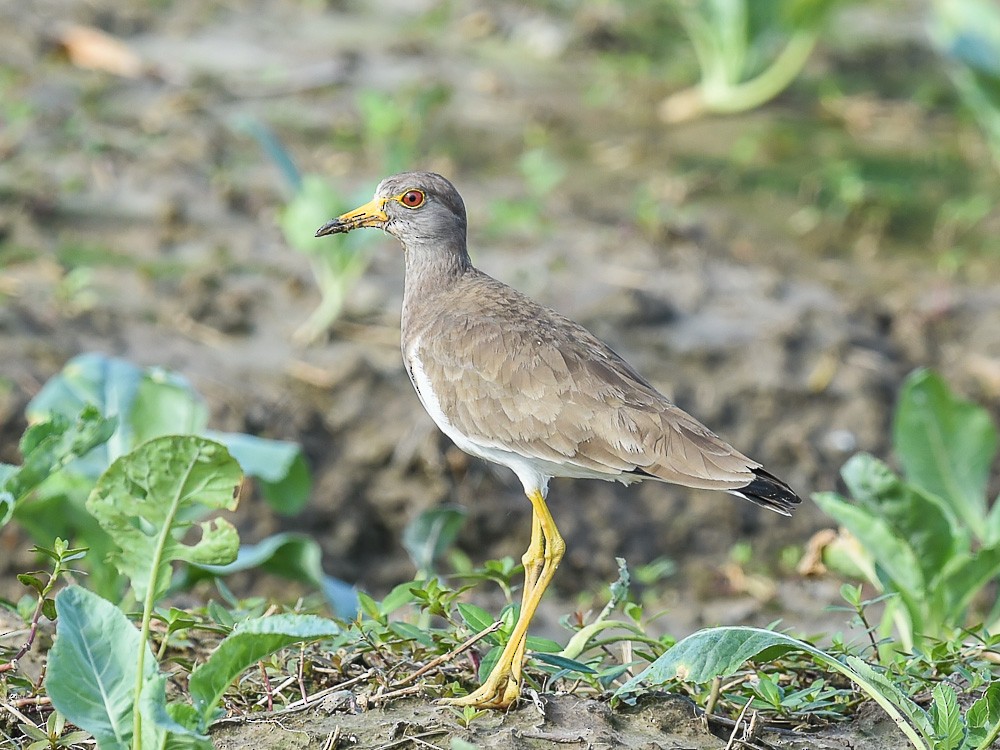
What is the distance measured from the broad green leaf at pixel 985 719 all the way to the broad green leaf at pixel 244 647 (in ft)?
5.52

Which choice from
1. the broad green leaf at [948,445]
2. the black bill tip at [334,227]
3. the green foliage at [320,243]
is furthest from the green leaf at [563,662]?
the green foliage at [320,243]

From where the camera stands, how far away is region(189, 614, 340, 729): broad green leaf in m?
3.25

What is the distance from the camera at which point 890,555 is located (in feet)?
16.0

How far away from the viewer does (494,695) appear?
3.87 meters

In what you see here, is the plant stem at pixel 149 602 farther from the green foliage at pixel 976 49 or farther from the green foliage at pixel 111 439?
the green foliage at pixel 976 49

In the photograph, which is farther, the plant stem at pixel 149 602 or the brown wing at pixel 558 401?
the brown wing at pixel 558 401

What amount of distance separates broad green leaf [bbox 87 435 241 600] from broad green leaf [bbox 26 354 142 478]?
1.65 meters

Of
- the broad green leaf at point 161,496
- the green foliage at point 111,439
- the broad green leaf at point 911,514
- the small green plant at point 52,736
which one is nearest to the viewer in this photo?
the broad green leaf at point 161,496

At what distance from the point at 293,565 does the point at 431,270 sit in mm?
1369

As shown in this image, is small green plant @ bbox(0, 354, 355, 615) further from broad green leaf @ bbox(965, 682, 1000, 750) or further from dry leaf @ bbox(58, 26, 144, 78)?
dry leaf @ bbox(58, 26, 144, 78)

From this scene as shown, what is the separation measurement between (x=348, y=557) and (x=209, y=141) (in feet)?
11.9

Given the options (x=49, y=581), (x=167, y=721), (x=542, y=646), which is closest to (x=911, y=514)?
(x=542, y=646)

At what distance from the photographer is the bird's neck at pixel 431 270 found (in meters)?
5.08

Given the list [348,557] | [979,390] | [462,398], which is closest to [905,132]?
[979,390]
